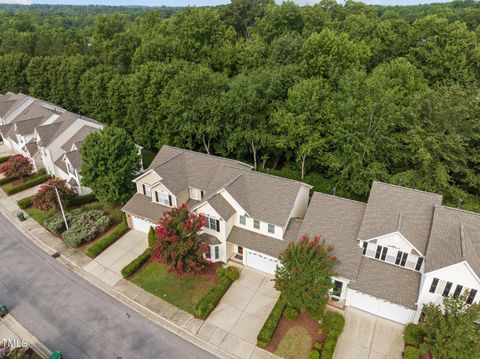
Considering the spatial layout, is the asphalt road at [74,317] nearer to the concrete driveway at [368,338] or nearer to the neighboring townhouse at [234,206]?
the neighboring townhouse at [234,206]

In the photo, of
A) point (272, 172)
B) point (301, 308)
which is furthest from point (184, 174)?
point (301, 308)

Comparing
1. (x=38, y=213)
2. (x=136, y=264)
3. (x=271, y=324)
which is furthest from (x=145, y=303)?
(x=38, y=213)

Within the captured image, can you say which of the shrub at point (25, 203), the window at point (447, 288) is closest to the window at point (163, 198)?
the shrub at point (25, 203)

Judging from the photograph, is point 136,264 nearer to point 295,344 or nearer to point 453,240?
point 295,344

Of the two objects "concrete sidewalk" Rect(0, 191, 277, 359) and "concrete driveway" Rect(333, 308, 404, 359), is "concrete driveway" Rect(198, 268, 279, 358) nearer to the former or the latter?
"concrete sidewalk" Rect(0, 191, 277, 359)

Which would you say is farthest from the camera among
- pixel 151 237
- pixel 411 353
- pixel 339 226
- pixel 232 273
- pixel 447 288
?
pixel 151 237

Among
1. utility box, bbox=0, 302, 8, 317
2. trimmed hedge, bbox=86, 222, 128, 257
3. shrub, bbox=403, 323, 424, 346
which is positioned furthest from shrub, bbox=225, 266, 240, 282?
utility box, bbox=0, 302, 8, 317

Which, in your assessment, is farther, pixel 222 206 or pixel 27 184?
pixel 27 184
